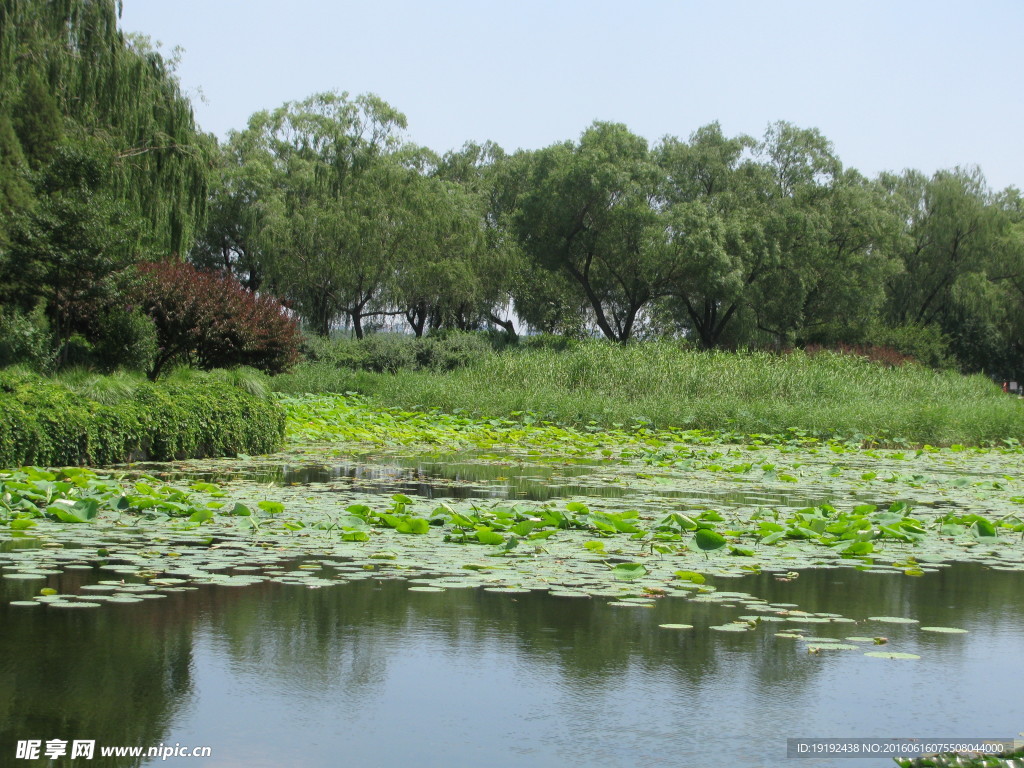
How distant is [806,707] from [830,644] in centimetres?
79

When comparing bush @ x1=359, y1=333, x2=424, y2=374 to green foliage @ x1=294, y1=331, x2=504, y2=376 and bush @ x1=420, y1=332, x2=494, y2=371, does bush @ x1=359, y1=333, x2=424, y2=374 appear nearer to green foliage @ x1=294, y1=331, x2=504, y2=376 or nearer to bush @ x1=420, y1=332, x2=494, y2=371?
green foliage @ x1=294, y1=331, x2=504, y2=376

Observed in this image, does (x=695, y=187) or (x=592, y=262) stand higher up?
(x=695, y=187)

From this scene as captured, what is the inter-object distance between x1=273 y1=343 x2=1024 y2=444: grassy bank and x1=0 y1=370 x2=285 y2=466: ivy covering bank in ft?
24.2

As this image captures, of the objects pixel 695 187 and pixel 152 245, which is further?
pixel 695 187

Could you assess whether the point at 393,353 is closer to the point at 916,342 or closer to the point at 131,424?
the point at 131,424

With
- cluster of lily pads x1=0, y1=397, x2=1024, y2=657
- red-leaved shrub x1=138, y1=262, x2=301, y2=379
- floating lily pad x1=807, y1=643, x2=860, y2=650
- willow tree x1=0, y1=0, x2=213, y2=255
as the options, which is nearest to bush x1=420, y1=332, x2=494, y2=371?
red-leaved shrub x1=138, y1=262, x2=301, y2=379

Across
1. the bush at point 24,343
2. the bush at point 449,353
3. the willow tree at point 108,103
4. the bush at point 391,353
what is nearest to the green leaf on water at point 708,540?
the bush at point 24,343

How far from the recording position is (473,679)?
388cm

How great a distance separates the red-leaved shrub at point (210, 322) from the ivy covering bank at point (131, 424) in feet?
24.1

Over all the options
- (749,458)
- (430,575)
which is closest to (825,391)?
(749,458)

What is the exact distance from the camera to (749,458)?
1372 centimetres

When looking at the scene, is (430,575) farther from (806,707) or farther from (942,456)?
(942,456)

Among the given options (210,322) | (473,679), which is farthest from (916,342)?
(473,679)

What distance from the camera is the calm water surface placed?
3.19 metres
